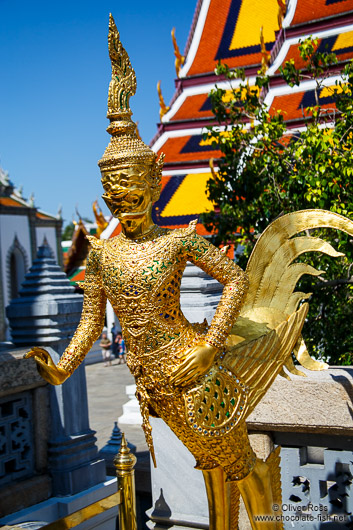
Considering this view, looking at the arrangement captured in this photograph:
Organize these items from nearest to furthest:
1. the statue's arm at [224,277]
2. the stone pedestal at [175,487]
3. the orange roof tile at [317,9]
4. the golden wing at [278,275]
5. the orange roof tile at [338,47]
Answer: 1. the statue's arm at [224,277]
2. the golden wing at [278,275]
3. the stone pedestal at [175,487]
4. the orange roof tile at [338,47]
5. the orange roof tile at [317,9]

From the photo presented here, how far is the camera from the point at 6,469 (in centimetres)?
A: 406

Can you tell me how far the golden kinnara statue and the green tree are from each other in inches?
77.0

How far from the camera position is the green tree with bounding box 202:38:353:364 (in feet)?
17.0

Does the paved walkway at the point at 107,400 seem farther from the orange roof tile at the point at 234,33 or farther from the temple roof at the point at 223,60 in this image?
the orange roof tile at the point at 234,33

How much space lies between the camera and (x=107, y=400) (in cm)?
1177

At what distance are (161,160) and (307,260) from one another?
2779mm

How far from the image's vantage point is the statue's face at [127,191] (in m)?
2.76

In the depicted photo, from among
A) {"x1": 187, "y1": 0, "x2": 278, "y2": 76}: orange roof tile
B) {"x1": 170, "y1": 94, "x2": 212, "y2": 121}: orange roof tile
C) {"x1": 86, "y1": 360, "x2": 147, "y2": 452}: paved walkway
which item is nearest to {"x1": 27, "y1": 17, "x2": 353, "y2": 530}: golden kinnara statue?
{"x1": 86, "y1": 360, "x2": 147, "y2": 452}: paved walkway

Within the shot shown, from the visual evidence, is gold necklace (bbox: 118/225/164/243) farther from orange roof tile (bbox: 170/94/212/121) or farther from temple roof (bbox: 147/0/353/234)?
orange roof tile (bbox: 170/94/212/121)

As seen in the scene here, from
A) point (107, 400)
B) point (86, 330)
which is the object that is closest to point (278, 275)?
point (86, 330)

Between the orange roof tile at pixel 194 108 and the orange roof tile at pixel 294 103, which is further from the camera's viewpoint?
the orange roof tile at pixel 194 108

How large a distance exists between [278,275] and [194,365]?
2.33 feet

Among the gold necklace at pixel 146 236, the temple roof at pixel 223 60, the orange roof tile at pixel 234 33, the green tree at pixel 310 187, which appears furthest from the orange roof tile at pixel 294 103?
the gold necklace at pixel 146 236

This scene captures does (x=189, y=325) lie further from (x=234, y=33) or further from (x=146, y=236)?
(x=234, y=33)
